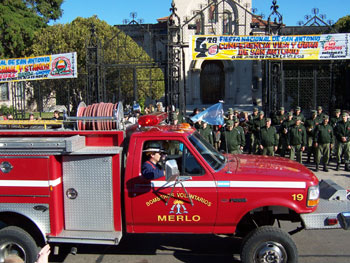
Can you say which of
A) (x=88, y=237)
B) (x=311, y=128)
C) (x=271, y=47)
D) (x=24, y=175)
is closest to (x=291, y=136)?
(x=311, y=128)

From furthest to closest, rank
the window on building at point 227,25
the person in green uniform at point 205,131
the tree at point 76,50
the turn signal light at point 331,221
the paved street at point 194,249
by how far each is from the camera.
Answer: the window on building at point 227,25 < the tree at point 76,50 < the person in green uniform at point 205,131 < the paved street at point 194,249 < the turn signal light at point 331,221

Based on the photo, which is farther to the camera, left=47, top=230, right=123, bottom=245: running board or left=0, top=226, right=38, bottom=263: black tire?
left=0, top=226, right=38, bottom=263: black tire

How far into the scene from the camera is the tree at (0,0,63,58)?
2155cm

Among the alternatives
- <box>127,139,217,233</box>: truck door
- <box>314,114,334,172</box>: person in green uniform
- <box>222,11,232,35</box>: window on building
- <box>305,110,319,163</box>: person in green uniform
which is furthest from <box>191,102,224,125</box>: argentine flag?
<box>222,11,232,35</box>: window on building

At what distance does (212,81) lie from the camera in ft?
93.5

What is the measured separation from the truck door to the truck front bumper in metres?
1.28

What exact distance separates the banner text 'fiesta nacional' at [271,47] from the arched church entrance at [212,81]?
15689 mm

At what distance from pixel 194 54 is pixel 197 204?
867cm

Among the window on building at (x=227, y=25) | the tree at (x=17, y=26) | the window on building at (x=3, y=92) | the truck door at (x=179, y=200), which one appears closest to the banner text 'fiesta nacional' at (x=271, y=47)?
the truck door at (x=179, y=200)

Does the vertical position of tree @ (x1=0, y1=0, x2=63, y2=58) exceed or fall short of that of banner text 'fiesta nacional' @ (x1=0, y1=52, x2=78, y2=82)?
it exceeds it

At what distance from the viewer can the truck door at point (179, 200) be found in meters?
4.55

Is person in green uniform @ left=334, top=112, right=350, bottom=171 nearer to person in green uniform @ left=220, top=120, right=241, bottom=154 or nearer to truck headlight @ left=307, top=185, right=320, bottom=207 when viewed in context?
person in green uniform @ left=220, top=120, right=241, bottom=154

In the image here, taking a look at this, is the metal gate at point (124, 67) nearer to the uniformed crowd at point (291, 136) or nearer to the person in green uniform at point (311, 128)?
the uniformed crowd at point (291, 136)

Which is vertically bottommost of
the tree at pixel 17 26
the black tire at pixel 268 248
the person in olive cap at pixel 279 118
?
the black tire at pixel 268 248
